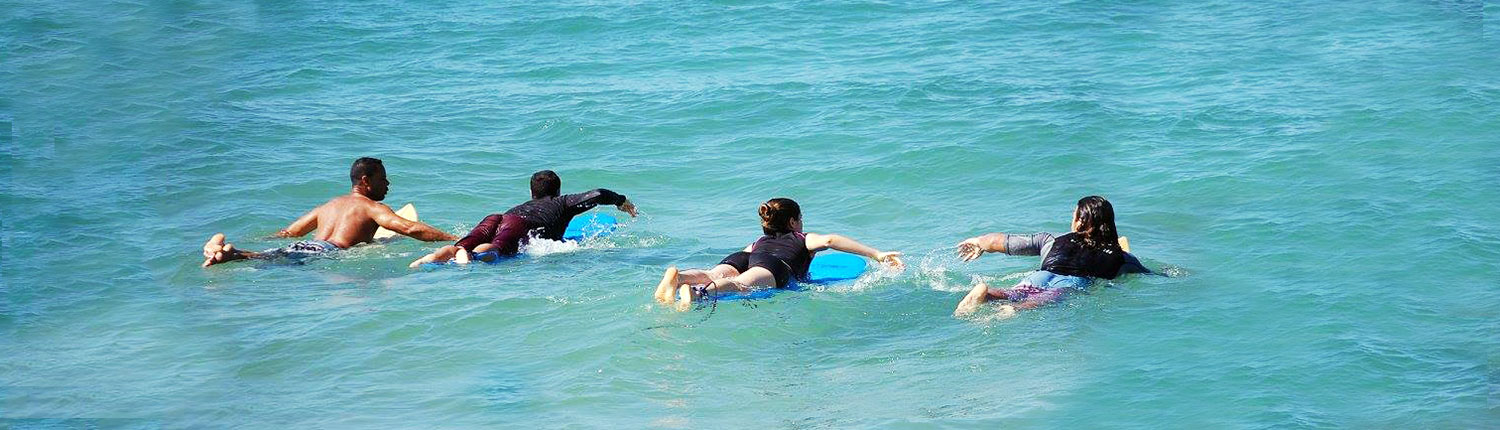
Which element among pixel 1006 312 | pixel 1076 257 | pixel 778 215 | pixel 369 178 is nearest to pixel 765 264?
pixel 778 215

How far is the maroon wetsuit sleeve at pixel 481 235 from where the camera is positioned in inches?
452

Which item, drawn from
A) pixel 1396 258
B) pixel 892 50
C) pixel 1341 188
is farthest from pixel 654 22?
pixel 1396 258

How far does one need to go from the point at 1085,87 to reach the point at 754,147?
4390 mm

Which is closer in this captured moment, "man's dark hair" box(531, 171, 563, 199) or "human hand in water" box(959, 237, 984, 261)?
"human hand in water" box(959, 237, 984, 261)

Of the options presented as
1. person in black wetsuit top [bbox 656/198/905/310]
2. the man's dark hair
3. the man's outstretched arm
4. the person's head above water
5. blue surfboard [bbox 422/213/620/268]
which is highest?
the person's head above water

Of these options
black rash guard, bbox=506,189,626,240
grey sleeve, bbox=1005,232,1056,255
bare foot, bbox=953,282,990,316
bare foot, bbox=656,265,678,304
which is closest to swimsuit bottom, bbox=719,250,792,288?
bare foot, bbox=656,265,678,304

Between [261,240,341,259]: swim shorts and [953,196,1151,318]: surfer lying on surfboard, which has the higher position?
[261,240,341,259]: swim shorts

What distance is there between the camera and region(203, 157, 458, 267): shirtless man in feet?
38.4

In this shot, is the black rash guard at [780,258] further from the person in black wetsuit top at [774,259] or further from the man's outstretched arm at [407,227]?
the man's outstretched arm at [407,227]

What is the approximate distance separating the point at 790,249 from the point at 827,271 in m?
0.55

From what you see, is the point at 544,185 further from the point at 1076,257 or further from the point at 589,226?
the point at 1076,257

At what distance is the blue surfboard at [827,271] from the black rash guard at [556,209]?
1.89m

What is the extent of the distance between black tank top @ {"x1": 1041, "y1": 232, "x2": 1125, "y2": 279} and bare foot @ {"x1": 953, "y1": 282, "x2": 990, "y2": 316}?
75 centimetres

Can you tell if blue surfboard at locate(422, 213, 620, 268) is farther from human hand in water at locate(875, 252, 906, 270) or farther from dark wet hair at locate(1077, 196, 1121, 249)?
dark wet hair at locate(1077, 196, 1121, 249)
